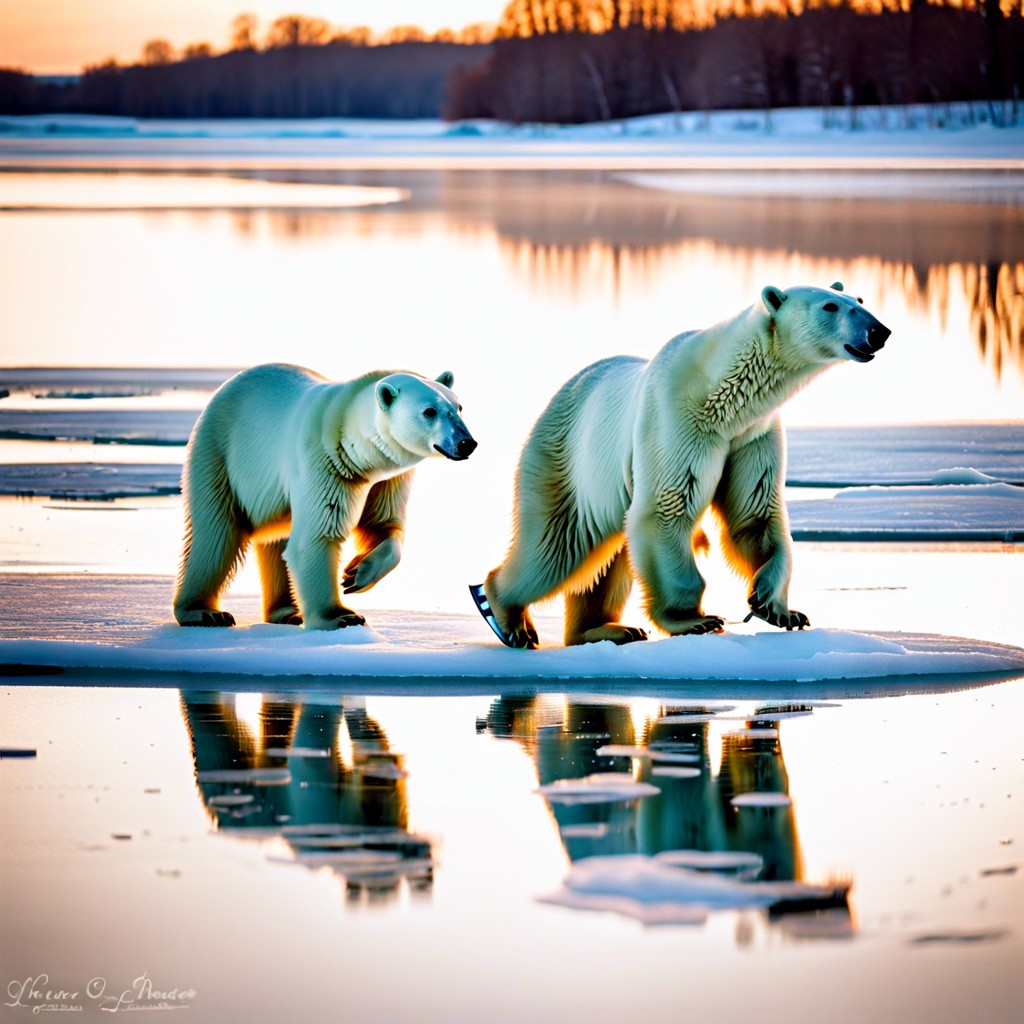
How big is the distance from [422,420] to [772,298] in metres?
1.06

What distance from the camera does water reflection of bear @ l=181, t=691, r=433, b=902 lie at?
376cm

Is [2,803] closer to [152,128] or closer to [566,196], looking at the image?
[566,196]

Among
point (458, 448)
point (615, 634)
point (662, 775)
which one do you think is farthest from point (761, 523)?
point (662, 775)

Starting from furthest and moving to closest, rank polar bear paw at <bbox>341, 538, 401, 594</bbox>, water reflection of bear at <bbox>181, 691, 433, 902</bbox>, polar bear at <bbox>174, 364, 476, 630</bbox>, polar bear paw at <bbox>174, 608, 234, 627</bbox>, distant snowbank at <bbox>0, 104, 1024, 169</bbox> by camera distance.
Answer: distant snowbank at <bbox>0, 104, 1024, 169</bbox> < polar bear paw at <bbox>174, 608, 234, 627</bbox> < polar bear paw at <bbox>341, 538, 401, 594</bbox> < polar bear at <bbox>174, 364, 476, 630</bbox> < water reflection of bear at <bbox>181, 691, 433, 902</bbox>

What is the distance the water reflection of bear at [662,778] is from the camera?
3.86m

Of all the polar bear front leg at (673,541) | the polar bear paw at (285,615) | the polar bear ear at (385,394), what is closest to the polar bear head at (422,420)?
the polar bear ear at (385,394)

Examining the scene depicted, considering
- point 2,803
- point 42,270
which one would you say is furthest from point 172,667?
point 42,270

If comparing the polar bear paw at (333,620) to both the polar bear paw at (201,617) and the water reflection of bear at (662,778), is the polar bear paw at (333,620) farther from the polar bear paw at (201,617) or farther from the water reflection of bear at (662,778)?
the water reflection of bear at (662,778)

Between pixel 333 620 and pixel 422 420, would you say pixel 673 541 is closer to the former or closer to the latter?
pixel 422 420

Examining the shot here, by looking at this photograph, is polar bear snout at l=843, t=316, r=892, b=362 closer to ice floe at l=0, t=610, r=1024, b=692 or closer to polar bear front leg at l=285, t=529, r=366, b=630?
ice floe at l=0, t=610, r=1024, b=692

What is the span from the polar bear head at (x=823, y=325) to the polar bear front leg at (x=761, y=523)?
33cm

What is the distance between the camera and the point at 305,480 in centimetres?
579

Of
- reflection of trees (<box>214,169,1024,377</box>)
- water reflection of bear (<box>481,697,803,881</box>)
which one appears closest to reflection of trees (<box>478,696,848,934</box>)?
water reflection of bear (<box>481,697,803,881</box>)

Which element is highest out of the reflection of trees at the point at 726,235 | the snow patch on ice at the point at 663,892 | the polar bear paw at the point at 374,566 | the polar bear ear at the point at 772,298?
the reflection of trees at the point at 726,235
